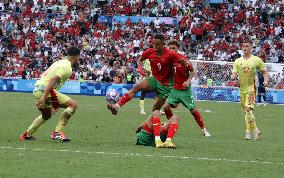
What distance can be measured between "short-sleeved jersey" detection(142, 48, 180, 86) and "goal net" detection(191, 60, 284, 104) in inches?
1012

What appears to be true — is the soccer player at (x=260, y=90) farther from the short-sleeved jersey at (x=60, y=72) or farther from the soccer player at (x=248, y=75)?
the short-sleeved jersey at (x=60, y=72)

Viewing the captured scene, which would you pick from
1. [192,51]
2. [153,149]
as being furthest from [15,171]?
[192,51]

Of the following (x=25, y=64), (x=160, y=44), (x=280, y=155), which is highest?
(x=160, y=44)

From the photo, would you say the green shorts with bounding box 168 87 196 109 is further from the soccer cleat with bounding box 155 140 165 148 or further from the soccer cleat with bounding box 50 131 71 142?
the soccer cleat with bounding box 155 140 165 148

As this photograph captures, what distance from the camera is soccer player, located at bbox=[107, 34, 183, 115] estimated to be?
16906mm

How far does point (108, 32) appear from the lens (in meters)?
55.2

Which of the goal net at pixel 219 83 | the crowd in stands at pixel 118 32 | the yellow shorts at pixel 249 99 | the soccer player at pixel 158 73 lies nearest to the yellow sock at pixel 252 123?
the yellow shorts at pixel 249 99

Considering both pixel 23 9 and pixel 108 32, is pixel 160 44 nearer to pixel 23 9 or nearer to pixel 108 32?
pixel 108 32

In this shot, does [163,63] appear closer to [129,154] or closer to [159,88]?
[159,88]

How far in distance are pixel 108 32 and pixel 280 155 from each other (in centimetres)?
4133

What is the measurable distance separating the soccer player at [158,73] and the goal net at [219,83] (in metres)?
25.6

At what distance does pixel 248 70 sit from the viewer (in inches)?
765

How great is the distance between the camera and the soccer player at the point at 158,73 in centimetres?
1691

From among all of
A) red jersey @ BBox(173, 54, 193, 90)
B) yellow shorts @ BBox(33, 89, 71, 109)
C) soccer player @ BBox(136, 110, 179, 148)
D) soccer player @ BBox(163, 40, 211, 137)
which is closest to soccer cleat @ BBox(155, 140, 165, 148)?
soccer player @ BBox(136, 110, 179, 148)
